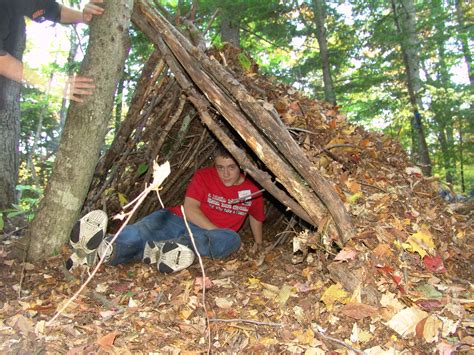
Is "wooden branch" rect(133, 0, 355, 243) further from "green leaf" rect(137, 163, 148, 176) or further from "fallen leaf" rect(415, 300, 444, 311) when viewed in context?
"green leaf" rect(137, 163, 148, 176)

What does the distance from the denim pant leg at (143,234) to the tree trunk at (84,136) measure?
464mm

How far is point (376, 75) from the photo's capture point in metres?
Answer: 9.08

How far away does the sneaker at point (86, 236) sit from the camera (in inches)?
112

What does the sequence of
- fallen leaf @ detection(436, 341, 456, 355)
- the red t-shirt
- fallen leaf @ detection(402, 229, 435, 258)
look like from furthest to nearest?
the red t-shirt, fallen leaf @ detection(402, 229, 435, 258), fallen leaf @ detection(436, 341, 456, 355)

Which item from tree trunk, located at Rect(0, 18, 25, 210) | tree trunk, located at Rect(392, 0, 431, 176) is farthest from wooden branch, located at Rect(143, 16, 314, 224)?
tree trunk, located at Rect(392, 0, 431, 176)

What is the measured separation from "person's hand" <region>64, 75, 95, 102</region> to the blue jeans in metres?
1.26

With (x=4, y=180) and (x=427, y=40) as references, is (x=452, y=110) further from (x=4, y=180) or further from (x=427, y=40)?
(x=4, y=180)

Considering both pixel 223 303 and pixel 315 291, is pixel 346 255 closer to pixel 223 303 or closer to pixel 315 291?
pixel 315 291

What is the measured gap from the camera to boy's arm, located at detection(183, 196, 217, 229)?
154 inches

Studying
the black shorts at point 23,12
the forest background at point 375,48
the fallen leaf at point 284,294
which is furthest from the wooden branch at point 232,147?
the forest background at point 375,48

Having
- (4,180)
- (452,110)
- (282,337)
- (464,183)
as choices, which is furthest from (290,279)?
(464,183)

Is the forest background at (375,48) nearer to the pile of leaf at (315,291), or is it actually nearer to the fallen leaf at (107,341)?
the pile of leaf at (315,291)

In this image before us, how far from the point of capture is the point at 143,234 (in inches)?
141

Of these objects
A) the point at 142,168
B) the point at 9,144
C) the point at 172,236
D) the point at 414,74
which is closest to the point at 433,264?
the point at 172,236
